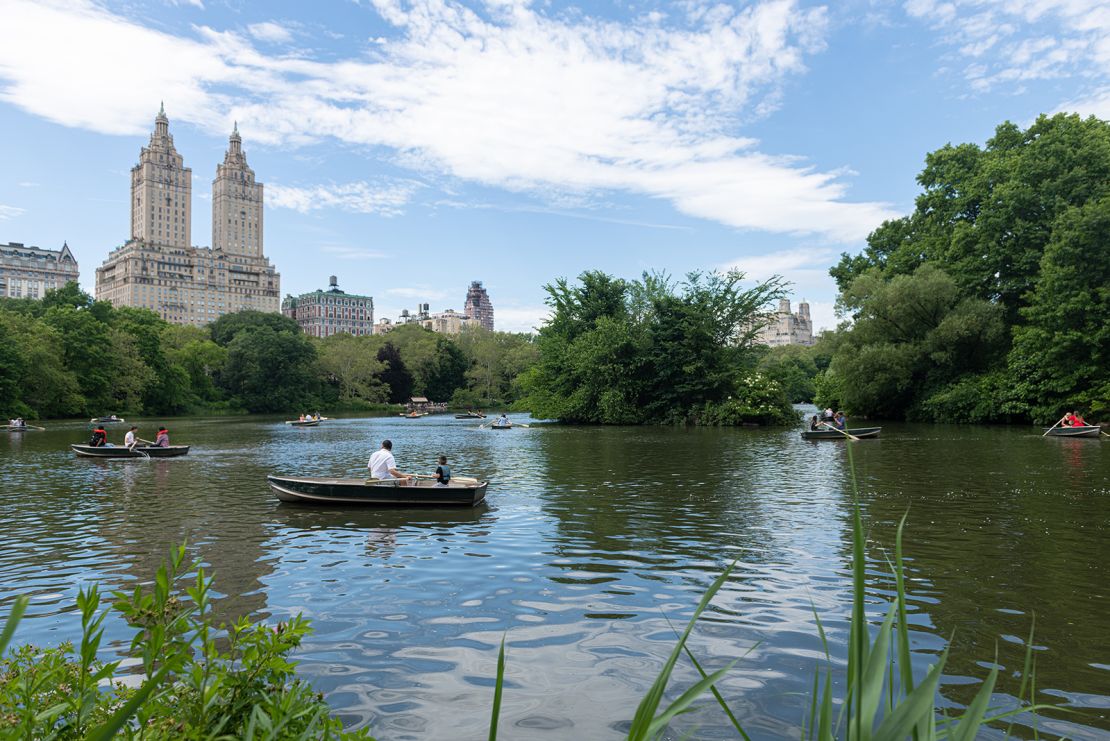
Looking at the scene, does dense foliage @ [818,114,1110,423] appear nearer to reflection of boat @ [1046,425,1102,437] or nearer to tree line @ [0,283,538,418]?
reflection of boat @ [1046,425,1102,437]

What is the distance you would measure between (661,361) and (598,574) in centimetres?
4285

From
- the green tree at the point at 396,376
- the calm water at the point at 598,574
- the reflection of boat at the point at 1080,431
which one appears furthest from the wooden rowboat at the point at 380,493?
the green tree at the point at 396,376

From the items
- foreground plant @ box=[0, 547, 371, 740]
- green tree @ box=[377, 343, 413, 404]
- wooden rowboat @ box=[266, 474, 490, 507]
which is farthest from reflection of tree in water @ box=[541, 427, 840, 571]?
green tree @ box=[377, 343, 413, 404]

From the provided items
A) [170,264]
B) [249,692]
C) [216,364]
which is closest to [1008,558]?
[249,692]

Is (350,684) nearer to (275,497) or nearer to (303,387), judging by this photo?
(275,497)

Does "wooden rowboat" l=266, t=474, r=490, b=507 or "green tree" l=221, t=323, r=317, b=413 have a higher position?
"green tree" l=221, t=323, r=317, b=413

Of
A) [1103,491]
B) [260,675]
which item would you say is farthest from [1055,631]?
[1103,491]

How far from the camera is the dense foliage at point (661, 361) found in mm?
51312

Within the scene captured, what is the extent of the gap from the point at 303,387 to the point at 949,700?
96.4 metres

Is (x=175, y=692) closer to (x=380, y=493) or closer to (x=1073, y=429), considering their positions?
(x=380, y=493)

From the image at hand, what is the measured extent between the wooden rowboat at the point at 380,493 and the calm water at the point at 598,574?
1.13ft

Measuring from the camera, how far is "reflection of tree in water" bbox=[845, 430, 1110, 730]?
704cm

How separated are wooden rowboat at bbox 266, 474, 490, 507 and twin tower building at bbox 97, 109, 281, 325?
6692 inches

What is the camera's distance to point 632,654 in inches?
291
